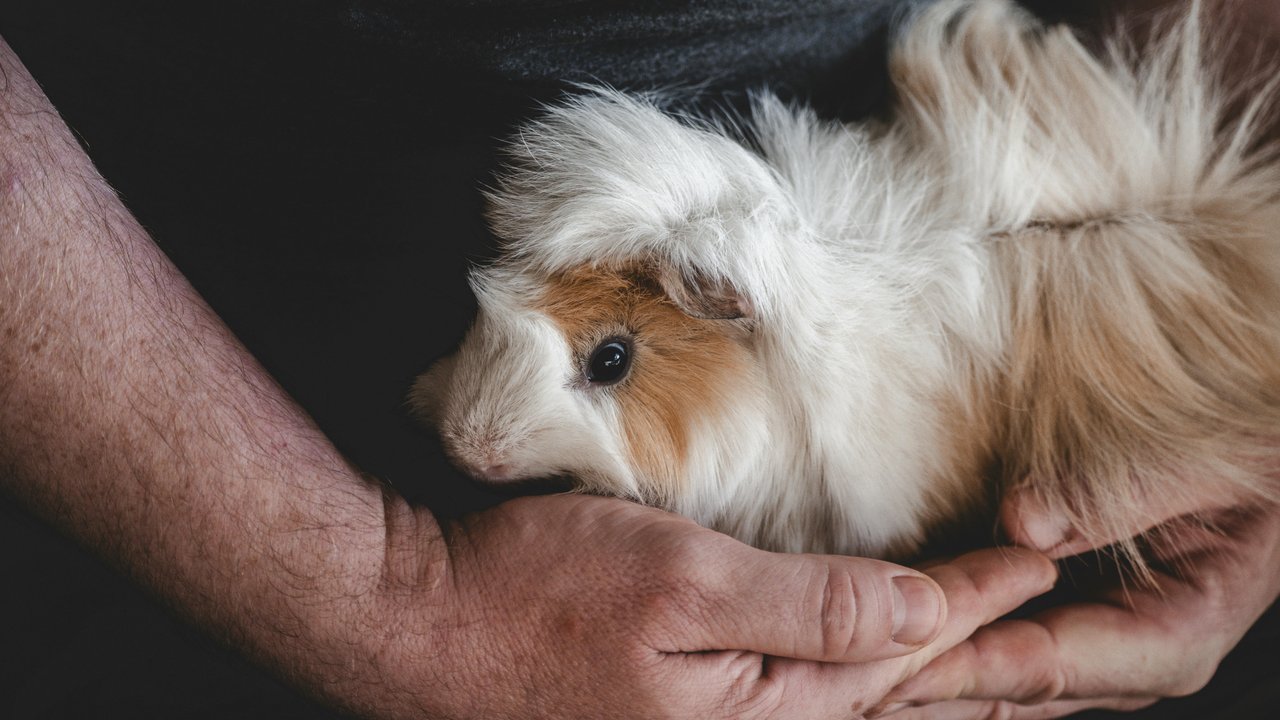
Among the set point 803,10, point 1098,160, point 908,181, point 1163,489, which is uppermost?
point 803,10

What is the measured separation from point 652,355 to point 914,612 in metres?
0.42

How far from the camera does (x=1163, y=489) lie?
104cm

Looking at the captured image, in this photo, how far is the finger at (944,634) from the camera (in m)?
0.87

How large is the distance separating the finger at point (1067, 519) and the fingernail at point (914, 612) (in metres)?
0.28

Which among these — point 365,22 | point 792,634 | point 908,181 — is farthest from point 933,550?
point 365,22

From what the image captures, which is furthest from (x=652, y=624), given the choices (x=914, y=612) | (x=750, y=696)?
(x=914, y=612)

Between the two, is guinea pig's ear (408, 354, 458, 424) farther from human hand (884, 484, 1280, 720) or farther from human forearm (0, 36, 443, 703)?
human hand (884, 484, 1280, 720)

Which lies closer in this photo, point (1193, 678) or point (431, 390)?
point (431, 390)

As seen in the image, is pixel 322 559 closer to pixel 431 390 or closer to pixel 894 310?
pixel 431 390

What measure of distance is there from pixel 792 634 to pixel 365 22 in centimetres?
85

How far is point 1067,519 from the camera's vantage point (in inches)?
41.5

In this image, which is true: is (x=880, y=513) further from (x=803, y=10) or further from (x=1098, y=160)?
(x=803, y=10)

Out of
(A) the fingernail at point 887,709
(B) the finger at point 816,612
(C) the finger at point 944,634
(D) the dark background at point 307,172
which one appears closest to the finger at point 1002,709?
(A) the fingernail at point 887,709

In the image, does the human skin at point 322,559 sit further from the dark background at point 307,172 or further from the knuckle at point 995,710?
the knuckle at point 995,710
